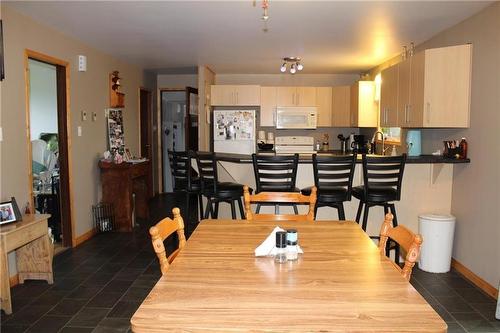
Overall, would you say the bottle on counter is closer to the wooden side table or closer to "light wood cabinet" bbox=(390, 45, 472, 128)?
"light wood cabinet" bbox=(390, 45, 472, 128)

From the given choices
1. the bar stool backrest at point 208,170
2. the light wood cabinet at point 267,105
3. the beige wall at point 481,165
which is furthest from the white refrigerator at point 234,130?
the beige wall at point 481,165

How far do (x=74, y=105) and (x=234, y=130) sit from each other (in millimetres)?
2971

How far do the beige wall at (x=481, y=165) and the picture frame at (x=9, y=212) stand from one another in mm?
3795

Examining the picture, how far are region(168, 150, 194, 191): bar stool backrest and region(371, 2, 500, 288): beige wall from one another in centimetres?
264

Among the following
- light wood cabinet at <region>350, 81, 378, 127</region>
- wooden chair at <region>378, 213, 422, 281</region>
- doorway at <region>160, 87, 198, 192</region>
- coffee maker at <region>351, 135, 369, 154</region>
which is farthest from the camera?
doorway at <region>160, 87, 198, 192</region>

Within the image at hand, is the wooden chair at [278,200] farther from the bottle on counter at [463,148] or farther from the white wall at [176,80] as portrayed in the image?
the white wall at [176,80]

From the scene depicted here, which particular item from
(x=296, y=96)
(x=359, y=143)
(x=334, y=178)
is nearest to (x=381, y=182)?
(x=334, y=178)

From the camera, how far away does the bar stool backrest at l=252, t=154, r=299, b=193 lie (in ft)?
12.2

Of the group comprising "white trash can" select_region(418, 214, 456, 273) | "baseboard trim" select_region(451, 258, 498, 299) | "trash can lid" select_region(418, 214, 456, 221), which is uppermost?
"trash can lid" select_region(418, 214, 456, 221)

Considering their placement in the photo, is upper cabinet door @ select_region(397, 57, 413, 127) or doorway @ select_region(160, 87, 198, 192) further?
doorway @ select_region(160, 87, 198, 192)

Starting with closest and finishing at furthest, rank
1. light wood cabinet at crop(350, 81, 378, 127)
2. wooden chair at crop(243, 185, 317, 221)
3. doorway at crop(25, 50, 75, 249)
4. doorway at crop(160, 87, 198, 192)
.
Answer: wooden chair at crop(243, 185, 317, 221), doorway at crop(25, 50, 75, 249), light wood cabinet at crop(350, 81, 378, 127), doorway at crop(160, 87, 198, 192)

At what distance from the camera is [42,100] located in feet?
20.8

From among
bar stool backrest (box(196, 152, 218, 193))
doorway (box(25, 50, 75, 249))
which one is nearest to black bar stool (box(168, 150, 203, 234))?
bar stool backrest (box(196, 152, 218, 193))

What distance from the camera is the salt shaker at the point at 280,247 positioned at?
1737 mm
